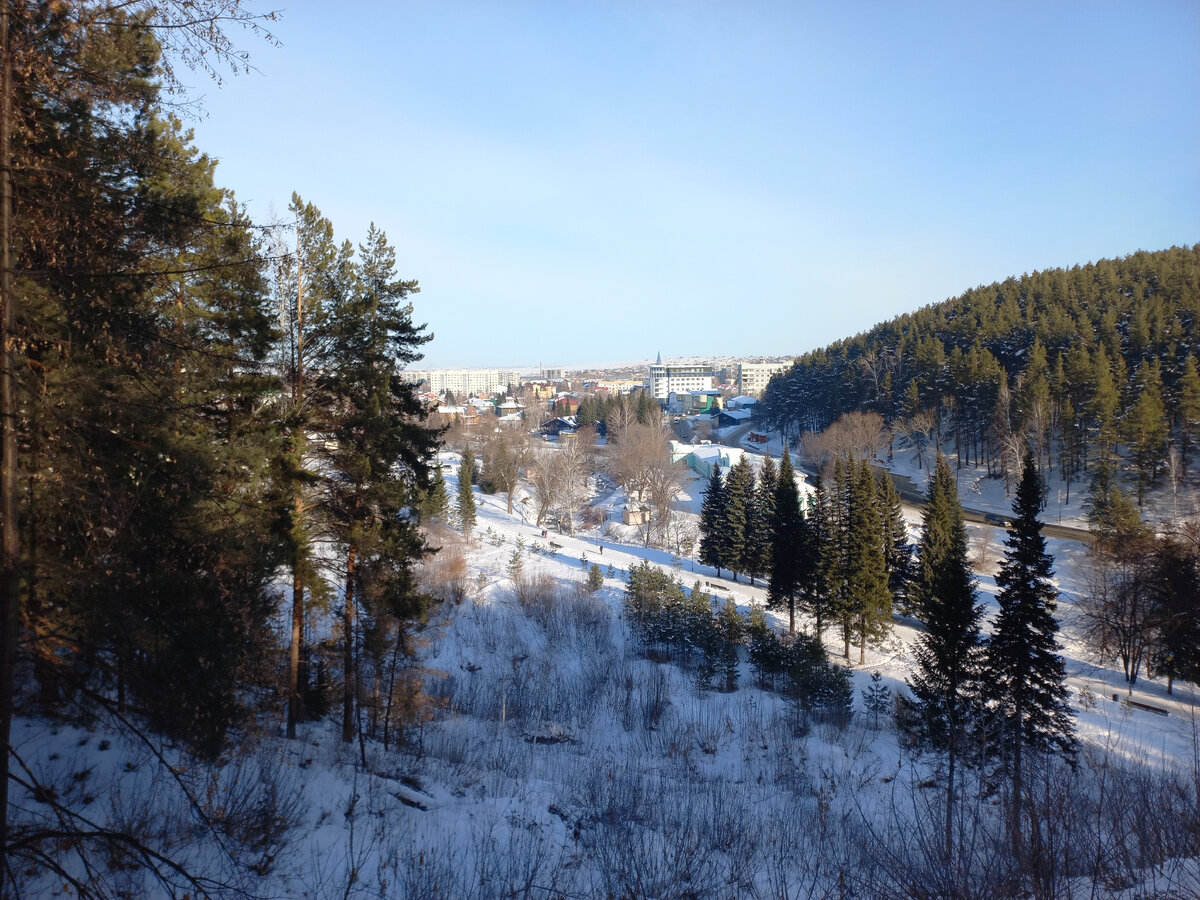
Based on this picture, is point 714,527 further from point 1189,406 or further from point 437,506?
point 1189,406

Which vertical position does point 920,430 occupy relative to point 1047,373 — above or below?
below

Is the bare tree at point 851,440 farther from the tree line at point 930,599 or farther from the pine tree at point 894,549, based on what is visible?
the pine tree at point 894,549

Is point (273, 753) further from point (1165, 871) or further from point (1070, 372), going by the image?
point (1070, 372)

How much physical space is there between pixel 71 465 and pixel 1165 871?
742 centimetres

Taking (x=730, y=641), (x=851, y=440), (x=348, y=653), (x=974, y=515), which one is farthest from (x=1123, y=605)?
(x=851, y=440)

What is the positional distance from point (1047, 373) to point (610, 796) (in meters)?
57.2

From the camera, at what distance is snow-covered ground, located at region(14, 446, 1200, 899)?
15.2 feet

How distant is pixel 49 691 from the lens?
593cm

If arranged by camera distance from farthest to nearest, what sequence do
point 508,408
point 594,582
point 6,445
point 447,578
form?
point 508,408, point 594,582, point 447,578, point 6,445

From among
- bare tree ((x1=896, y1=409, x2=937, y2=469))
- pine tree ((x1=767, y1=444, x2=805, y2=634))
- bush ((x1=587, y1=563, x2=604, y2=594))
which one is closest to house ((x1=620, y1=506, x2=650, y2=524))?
pine tree ((x1=767, y1=444, x2=805, y2=634))

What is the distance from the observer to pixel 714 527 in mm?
35406

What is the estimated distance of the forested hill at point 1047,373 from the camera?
136 ft

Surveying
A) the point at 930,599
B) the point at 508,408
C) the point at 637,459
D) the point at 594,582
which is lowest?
the point at 594,582

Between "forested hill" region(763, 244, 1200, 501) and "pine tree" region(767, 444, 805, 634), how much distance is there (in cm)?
2477
